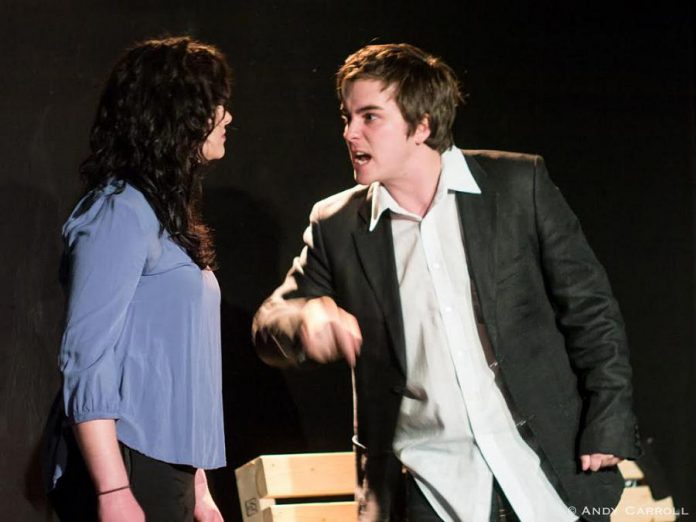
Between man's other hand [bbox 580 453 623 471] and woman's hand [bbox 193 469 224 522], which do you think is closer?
woman's hand [bbox 193 469 224 522]

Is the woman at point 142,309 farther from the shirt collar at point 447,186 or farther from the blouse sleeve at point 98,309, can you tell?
the shirt collar at point 447,186

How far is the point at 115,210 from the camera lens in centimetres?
195

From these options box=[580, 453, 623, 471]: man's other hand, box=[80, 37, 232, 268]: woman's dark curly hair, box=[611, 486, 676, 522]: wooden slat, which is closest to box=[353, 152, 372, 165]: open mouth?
box=[80, 37, 232, 268]: woman's dark curly hair

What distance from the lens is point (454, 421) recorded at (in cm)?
242

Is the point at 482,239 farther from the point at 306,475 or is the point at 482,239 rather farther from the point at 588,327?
the point at 306,475

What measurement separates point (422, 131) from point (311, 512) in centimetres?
Answer: 129

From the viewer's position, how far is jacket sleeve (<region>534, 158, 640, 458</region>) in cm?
235

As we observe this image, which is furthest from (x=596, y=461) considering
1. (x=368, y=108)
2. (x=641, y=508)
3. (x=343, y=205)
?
(x=641, y=508)

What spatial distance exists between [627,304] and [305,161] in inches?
53.1

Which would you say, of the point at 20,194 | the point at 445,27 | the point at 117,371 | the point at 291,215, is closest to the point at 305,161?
the point at 291,215

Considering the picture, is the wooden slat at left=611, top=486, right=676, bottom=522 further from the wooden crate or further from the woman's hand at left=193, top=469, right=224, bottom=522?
the woman's hand at left=193, top=469, right=224, bottom=522

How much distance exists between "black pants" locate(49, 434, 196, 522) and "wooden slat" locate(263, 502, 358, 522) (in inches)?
44.5

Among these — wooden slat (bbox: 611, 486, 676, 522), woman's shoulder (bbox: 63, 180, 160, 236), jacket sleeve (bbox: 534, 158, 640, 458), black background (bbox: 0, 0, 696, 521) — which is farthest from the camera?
wooden slat (bbox: 611, 486, 676, 522)

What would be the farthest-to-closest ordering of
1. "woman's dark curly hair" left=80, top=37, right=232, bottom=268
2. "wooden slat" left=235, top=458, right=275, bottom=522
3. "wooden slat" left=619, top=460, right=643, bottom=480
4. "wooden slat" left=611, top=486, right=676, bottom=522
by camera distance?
"wooden slat" left=619, top=460, right=643, bottom=480, "wooden slat" left=611, top=486, right=676, bottom=522, "wooden slat" left=235, top=458, right=275, bottom=522, "woman's dark curly hair" left=80, top=37, right=232, bottom=268
